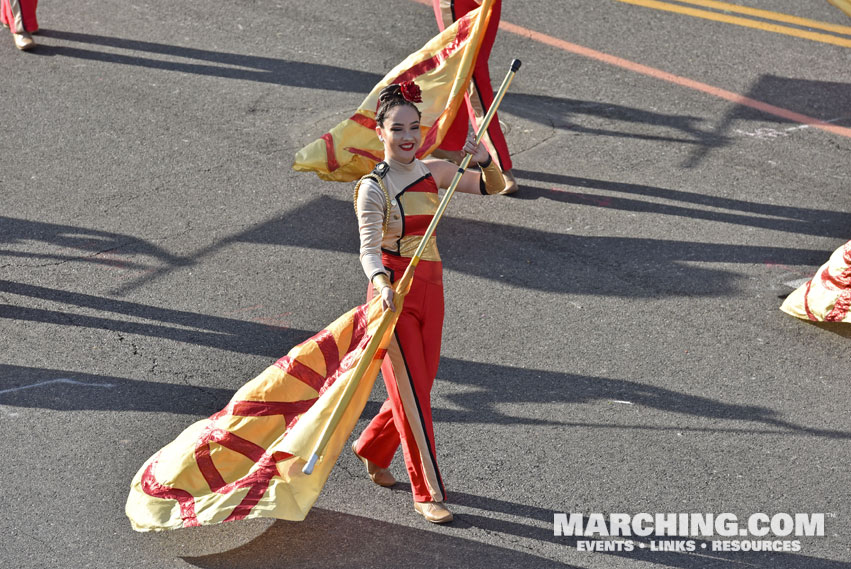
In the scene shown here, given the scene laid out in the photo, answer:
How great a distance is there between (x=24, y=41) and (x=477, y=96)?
186 inches

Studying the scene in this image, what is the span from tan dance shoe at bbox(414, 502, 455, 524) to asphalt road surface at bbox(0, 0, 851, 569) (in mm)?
66

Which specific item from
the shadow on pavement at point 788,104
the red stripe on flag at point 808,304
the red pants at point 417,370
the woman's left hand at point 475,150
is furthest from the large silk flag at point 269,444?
the shadow on pavement at point 788,104

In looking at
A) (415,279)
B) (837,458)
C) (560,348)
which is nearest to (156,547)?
(415,279)

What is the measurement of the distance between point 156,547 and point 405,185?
82.8 inches

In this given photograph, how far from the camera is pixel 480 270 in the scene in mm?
7457

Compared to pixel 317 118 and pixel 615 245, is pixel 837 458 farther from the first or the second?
pixel 317 118

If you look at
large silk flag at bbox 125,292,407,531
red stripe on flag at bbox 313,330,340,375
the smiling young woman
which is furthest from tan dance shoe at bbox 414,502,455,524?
red stripe on flag at bbox 313,330,340,375

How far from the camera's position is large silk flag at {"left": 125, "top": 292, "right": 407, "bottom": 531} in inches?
195

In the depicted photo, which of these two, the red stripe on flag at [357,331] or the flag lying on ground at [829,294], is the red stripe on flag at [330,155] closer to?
the red stripe on flag at [357,331]

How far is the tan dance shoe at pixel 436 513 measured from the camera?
530cm

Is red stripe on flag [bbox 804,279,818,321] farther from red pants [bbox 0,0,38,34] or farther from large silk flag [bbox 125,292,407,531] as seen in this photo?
red pants [bbox 0,0,38,34]

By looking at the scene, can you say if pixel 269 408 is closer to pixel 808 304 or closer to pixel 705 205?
pixel 808 304

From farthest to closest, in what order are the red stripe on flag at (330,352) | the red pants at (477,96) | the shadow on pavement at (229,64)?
the shadow on pavement at (229,64) < the red pants at (477,96) < the red stripe on flag at (330,352)

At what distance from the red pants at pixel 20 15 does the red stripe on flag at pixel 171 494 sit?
21.8ft
